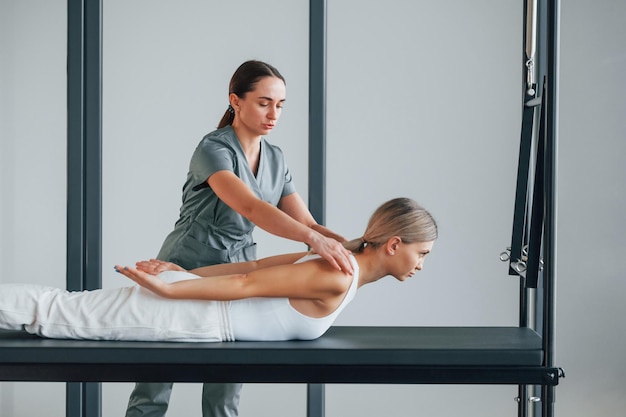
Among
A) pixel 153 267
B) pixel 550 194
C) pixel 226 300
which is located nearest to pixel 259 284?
pixel 226 300

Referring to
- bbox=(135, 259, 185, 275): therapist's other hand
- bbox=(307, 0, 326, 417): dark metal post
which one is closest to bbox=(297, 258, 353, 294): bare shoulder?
bbox=(135, 259, 185, 275): therapist's other hand

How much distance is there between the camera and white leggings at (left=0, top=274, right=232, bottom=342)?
1.97 m

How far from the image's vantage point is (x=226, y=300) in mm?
1975

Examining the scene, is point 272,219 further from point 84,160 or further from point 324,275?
point 84,160

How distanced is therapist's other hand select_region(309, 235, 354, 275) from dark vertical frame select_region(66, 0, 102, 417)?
4.02ft

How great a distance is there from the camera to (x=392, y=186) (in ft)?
10.7

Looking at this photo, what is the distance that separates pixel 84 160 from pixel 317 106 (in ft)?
2.75

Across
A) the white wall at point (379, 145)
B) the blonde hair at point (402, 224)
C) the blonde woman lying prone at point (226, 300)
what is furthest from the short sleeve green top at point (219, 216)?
the white wall at point (379, 145)

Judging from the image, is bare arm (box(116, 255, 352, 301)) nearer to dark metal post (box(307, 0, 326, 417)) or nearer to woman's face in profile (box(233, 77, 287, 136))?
woman's face in profile (box(233, 77, 287, 136))

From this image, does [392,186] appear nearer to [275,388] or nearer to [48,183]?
[275,388]

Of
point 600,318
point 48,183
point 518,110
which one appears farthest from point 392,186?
point 48,183

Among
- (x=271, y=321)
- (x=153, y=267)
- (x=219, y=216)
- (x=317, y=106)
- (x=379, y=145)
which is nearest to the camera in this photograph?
(x=271, y=321)

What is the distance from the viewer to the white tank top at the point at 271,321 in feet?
6.54

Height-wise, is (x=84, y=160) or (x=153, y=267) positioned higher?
(x=84, y=160)
